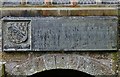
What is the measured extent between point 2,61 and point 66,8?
134cm

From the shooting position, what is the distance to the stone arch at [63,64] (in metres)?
8.28

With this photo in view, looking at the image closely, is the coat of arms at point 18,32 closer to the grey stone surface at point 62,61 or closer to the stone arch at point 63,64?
the stone arch at point 63,64

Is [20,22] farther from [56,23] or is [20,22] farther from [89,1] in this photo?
[89,1]

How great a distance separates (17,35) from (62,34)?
72cm

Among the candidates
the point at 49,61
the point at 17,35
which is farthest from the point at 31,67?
the point at 17,35

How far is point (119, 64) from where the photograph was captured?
8.37 metres

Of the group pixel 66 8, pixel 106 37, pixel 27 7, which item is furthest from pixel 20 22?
pixel 106 37

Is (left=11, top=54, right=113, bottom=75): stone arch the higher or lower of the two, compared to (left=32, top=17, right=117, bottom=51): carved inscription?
lower

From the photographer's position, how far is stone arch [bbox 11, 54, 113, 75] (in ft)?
27.2

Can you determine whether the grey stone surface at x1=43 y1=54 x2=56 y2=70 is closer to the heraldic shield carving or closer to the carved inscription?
the carved inscription

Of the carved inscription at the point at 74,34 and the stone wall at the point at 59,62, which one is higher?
the carved inscription at the point at 74,34

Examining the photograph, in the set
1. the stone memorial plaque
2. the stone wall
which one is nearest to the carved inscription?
the stone memorial plaque

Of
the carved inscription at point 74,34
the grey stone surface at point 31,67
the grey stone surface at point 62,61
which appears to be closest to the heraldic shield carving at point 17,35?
the carved inscription at point 74,34

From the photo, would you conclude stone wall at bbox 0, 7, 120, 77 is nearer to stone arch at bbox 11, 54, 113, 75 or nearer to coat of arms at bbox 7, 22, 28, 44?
stone arch at bbox 11, 54, 113, 75
